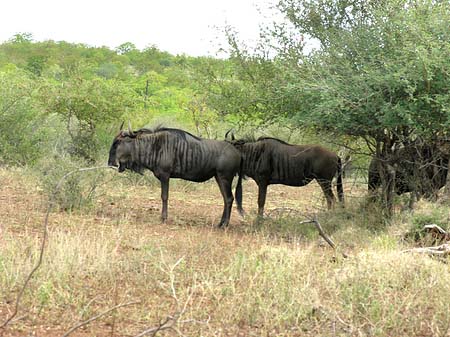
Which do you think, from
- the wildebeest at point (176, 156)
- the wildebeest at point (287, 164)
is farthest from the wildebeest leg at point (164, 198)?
the wildebeest at point (287, 164)

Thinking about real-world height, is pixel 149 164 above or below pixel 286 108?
below

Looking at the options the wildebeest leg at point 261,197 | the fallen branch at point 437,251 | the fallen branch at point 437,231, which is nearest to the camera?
the fallen branch at point 437,251

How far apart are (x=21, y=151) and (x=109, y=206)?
7302 millimetres

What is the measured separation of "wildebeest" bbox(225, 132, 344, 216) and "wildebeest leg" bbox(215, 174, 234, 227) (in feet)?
2.58

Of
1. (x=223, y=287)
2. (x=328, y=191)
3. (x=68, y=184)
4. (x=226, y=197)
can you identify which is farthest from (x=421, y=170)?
(x=223, y=287)

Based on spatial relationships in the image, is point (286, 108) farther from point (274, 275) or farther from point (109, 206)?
point (274, 275)

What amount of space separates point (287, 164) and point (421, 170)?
8.87ft

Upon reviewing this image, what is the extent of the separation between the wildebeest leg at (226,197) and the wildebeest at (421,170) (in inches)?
103

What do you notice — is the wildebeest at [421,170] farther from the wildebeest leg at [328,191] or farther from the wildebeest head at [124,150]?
the wildebeest head at [124,150]

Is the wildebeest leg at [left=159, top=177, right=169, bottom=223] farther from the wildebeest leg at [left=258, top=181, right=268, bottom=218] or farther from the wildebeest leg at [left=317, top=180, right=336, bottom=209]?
the wildebeest leg at [left=317, top=180, right=336, bottom=209]

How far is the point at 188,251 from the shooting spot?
9.38m

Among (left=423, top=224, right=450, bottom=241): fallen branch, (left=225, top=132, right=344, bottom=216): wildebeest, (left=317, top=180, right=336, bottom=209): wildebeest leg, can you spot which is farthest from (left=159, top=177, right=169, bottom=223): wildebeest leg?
(left=423, top=224, right=450, bottom=241): fallen branch

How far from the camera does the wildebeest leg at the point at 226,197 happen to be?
13344 millimetres

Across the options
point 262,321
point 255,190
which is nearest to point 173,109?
point 255,190
